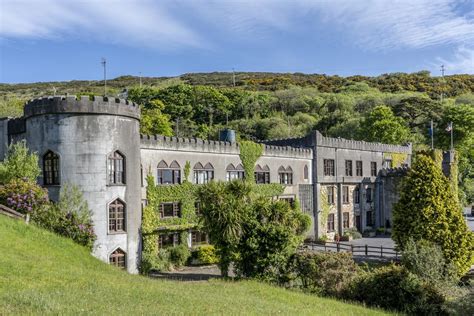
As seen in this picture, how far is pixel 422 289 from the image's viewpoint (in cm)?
2036

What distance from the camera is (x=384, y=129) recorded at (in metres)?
66.3

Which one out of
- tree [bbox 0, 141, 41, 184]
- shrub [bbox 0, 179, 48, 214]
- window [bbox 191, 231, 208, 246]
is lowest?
window [bbox 191, 231, 208, 246]

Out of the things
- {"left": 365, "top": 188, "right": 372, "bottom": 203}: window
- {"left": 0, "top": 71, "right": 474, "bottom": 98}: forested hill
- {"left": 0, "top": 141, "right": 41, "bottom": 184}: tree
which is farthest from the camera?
{"left": 0, "top": 71, "right": 474, "bottom": 98}: forested hill

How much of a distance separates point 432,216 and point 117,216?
18926 millimetres

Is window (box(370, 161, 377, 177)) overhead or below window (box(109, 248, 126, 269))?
overhead

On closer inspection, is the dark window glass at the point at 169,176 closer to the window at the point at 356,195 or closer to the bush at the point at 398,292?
the bush at the point at 398,292

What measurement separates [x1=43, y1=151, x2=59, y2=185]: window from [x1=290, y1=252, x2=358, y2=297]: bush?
14.0 m

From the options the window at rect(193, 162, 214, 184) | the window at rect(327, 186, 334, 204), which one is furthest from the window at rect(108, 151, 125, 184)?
the window at rect(327, 186, 334, 204)

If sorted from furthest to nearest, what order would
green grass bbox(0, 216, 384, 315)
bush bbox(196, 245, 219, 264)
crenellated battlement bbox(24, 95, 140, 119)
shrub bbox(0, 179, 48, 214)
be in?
bush bbox(196, 245, 219, 264) < crenellated battlement bbox(24, 95, 140, 119) < shrub bbox(0, 179, 48, 214) < green grass bbox(0, 216, 384, 315)

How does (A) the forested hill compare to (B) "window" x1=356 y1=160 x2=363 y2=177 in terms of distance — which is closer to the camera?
(B) "window" x1=356 y1=160 x2=363 y2=177

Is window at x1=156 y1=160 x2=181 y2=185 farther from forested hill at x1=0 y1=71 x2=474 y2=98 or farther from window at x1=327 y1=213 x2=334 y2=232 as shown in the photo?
forested hill at x1=0 y1=71 x2=474 y2=98

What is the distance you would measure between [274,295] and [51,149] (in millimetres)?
14563

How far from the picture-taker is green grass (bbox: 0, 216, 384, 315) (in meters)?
11.9

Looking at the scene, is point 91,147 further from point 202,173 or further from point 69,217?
point 202,173
